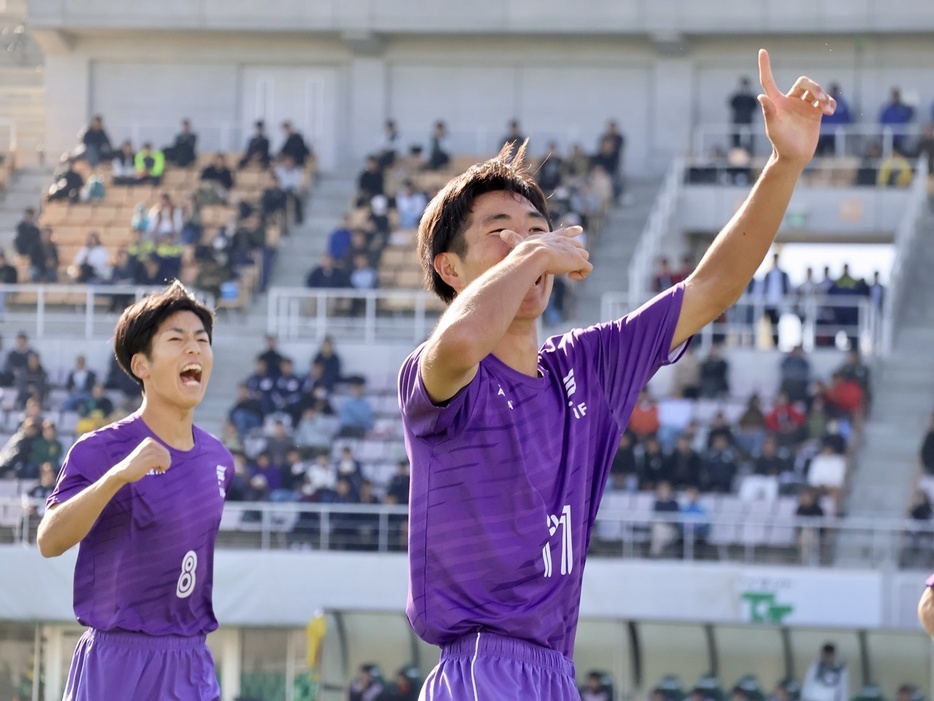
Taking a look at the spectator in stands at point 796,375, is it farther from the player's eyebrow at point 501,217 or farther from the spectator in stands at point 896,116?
the player's eyebrow at point 501,217

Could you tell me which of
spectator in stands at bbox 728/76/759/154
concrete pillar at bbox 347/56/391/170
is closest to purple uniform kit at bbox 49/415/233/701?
spectator in stands at bbox 728/76/759/154

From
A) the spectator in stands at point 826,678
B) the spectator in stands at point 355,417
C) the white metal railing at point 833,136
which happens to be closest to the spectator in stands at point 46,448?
the spectator in stands at point 355,417

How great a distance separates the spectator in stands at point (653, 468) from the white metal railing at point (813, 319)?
3.59 m

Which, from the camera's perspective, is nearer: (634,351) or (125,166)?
(634,351)

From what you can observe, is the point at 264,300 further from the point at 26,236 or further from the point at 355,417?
the point at 355,417

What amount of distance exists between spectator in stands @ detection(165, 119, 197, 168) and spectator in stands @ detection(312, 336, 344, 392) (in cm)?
815

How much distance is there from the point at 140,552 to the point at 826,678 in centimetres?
1014

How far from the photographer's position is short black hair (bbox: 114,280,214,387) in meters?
6.65

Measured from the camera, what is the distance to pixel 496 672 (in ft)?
13.3

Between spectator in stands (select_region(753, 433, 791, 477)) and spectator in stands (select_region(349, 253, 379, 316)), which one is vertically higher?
spectator in stands (select_region(349, 253, 379, 316))

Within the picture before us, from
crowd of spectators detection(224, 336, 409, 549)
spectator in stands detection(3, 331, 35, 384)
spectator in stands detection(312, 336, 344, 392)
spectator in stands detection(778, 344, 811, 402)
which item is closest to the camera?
crowd of spectators detection(224, 336, 409, 549)

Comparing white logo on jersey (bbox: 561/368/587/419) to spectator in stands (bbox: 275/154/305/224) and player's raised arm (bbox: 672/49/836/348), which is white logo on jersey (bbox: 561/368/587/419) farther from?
spectator in stands (bbox: 275/154/305/224)

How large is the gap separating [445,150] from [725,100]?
4840mm

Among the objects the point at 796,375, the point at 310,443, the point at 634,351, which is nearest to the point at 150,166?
the point at 310,443
